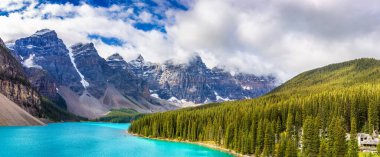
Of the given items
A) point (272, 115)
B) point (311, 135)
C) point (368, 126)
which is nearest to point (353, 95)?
point (368, 126)

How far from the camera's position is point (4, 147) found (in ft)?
377

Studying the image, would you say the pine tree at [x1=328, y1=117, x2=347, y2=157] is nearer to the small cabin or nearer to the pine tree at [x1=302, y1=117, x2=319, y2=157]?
the pine tree at [x1=302, y1=117, x2=319, y2=157]

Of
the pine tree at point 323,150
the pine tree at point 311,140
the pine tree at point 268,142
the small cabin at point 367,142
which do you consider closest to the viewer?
the pine tree at point 323,150

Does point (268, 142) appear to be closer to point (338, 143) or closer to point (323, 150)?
point (323, 150)

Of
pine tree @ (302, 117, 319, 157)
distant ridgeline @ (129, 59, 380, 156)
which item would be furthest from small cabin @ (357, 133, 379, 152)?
pine tree @ (302, 117, 319, 157)

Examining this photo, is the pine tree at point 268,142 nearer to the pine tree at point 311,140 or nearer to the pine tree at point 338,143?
the pine tree at point 311,140

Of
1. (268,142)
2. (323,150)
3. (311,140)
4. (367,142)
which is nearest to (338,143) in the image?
(323,150)

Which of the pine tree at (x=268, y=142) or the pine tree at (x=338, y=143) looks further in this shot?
the pine tree at (x=268, y=142)

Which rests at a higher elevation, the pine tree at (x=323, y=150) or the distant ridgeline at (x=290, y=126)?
the distant ridgeline at (x=290, y=126)

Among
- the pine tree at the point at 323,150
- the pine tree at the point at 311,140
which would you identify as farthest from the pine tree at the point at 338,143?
the pine tree at the point at 311,140

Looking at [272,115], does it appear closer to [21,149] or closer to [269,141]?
[269,141]

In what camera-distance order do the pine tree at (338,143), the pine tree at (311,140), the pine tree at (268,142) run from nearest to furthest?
1. the pine tree at (338,143)
2. the pine tree at (311,140)
3. the pine tree at (268,142)

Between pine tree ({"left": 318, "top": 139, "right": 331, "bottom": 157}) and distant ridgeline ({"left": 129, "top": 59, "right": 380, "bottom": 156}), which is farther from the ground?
distant ridgeline ({"left": 129, "top": 59, "right": 380, "bottom": 156})

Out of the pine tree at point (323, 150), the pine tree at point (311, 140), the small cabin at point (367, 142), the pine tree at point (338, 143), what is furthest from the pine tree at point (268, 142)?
the pine tree at point (338, 143)
